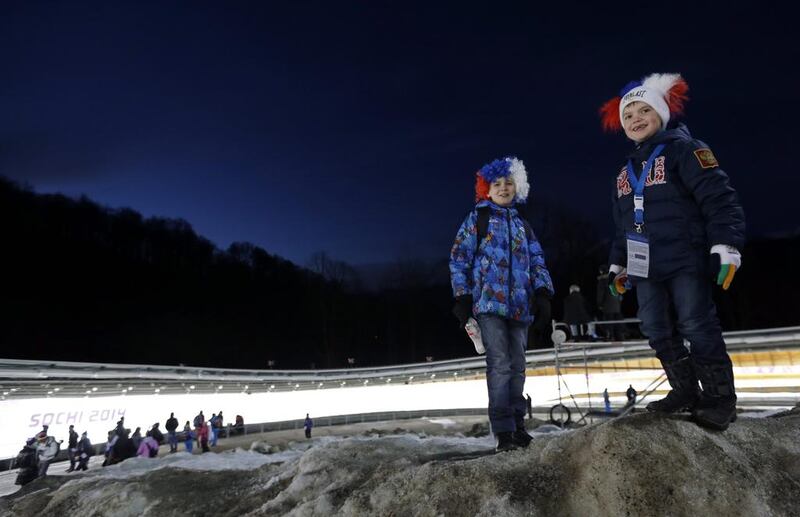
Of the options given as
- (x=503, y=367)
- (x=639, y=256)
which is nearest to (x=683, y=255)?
(x=639, y=256)

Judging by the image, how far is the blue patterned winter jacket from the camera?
10.7 feet

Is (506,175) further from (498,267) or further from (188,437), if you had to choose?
(188,437)

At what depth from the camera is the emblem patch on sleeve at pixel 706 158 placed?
2492mm

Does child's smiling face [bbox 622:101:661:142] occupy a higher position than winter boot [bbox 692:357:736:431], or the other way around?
child's smiling face [bbox 622:101:661:142]

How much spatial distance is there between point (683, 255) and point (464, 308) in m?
1.41

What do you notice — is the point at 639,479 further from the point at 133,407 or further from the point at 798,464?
the point at 133,407

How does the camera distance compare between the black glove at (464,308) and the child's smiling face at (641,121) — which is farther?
the black glove at (464,308)

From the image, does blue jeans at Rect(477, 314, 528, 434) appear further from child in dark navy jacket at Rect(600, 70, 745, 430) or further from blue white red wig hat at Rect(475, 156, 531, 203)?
blue white red wig hat at Rect(475, 156, 531, 203)

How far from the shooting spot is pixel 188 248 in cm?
3069

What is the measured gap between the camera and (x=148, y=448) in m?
6.83

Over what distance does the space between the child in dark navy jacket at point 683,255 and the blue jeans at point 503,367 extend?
908mm

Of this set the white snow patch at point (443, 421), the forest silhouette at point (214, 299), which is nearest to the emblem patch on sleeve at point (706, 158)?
the white snow patch at point (443, 421)

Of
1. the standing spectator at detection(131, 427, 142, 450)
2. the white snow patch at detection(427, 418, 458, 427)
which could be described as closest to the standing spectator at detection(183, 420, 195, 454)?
the standing spectator at detection(131, 427, 142, 450)

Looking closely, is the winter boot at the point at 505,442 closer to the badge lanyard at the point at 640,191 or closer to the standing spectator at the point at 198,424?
the badge lanyard at the point at 640,191
